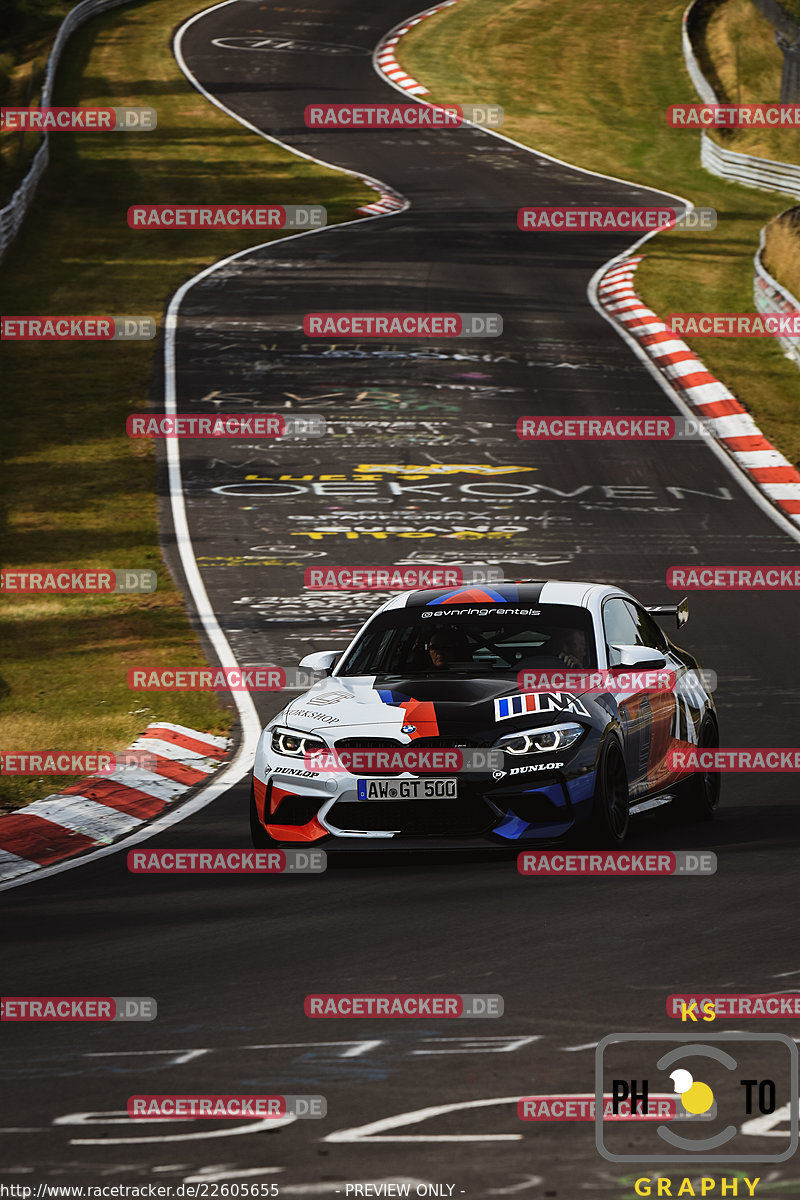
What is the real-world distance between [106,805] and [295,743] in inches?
93.2

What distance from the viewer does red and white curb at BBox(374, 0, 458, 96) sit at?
5644cm

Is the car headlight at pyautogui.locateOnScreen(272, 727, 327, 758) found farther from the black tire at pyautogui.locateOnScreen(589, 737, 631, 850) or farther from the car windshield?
the black tire at pyautogui.locateOnScreen(589, 737, 631, 850)

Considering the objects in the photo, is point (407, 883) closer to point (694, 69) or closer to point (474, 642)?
point (474, 642)

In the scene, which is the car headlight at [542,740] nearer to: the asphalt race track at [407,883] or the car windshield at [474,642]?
the asphalt race track at [407,883]

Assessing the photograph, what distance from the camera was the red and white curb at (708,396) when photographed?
22.5m

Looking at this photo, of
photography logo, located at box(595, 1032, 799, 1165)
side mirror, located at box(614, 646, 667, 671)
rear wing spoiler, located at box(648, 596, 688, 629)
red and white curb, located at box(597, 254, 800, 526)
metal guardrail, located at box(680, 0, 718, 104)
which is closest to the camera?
photography logo, located at box(595, 1032, 799, 1165)

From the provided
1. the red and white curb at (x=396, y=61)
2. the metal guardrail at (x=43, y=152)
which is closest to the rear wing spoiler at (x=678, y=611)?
the metal guardrail at (x=43, y=152)

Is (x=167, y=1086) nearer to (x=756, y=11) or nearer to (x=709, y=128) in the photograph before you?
(x=709, y=128)

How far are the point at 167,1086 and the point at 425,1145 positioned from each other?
106 centimetres

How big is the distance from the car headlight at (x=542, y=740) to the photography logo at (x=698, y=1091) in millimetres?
3032

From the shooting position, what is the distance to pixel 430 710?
9.54 metres

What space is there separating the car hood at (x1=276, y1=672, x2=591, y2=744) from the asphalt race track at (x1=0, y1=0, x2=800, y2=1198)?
73 cm

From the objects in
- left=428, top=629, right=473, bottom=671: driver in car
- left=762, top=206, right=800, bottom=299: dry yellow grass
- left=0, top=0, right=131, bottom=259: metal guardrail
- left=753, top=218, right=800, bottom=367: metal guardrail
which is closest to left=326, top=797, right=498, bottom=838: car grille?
left=428, top=629, right=473, bottom=671: driver in car

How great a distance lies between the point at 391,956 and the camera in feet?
25.2
